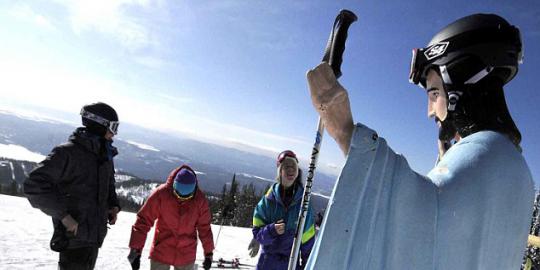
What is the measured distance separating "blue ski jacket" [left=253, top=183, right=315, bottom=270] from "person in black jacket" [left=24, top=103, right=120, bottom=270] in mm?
2103

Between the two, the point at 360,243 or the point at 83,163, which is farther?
the point at 83,163

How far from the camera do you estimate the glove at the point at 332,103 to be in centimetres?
86

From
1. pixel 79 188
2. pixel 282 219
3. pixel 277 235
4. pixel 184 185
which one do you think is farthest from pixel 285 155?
pixel 79 188

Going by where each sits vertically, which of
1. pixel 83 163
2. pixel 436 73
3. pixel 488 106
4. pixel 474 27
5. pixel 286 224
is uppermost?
pixel 474 27

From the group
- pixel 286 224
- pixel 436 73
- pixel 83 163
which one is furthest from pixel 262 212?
pixel 436 73

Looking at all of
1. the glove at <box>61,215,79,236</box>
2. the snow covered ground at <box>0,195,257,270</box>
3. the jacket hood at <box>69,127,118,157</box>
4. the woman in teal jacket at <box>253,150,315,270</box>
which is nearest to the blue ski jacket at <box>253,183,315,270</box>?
the woman in teal jacket at <box>253,150,315,270</box>

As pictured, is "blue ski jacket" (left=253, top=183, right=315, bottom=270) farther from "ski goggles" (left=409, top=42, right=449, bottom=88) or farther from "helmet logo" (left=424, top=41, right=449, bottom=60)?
"helmet logo" (left=424, top=41, right=449, bottom=60)

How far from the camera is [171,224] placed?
17.7 feet

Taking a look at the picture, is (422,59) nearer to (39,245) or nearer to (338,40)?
(338,40)

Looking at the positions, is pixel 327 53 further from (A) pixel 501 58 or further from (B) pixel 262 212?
(B) pixel 262 212

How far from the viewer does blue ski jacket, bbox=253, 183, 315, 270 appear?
4699mm

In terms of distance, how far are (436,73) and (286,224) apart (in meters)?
4.01

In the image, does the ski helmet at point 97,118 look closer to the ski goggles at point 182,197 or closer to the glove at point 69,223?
the glove at point 69,223

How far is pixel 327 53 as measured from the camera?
3.54 ft
